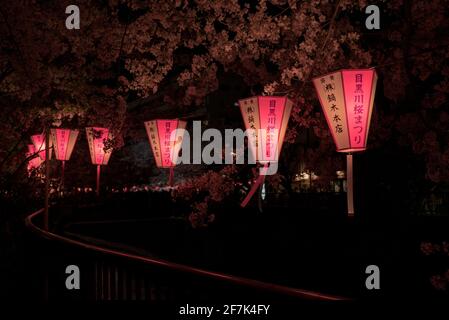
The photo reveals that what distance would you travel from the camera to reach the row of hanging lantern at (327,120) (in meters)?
7.72

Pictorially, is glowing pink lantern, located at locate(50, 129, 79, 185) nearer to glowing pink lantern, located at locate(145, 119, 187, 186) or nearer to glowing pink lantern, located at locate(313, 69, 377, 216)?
glowing pink lantern, located at locate(145, 119, 187, 186)

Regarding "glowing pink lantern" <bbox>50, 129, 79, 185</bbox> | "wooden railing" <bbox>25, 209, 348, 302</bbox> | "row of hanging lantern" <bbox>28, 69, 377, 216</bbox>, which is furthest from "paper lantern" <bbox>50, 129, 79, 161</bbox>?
"wooden railing" <bbox>25, 209, 348, 302</bbox>

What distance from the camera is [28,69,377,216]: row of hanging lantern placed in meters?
7.72

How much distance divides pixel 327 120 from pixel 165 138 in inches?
249

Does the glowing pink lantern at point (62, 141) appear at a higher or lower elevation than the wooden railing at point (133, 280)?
higher

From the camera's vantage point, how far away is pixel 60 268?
18.1 ft

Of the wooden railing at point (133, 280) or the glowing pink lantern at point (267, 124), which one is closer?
the wooden railing at point (133, 280)

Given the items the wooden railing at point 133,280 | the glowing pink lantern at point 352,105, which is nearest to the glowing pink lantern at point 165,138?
the glowing pink lantern at point 352,105

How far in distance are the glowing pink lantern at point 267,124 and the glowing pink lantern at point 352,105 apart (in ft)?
5.42

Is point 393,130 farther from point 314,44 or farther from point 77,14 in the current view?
→ point 77,14

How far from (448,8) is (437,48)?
5.62ft

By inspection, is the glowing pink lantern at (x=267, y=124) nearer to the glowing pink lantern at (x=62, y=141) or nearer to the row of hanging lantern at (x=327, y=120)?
the row of hanging lantern at (x=327, y=120)
